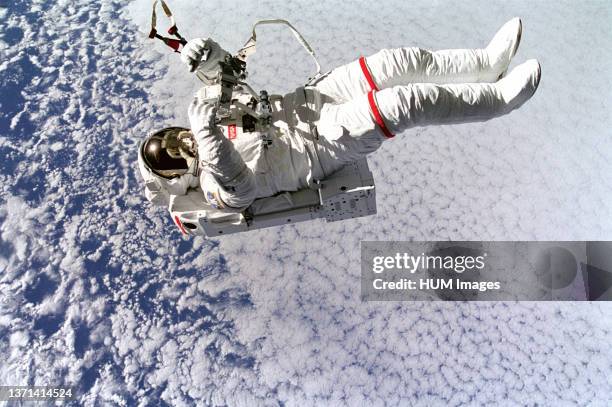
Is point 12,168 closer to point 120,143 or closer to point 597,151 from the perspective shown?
point 120,143

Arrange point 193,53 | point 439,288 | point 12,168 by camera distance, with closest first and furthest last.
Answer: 1. point 193,53
2. point 439,288
3. point 12,168

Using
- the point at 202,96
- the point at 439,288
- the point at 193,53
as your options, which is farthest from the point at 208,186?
the point at 439,288

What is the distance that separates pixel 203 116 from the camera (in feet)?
8.70

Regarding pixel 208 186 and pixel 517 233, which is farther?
pixel 517 233

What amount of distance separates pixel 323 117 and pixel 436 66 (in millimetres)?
877

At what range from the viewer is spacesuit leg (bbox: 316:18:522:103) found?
317 centimetres

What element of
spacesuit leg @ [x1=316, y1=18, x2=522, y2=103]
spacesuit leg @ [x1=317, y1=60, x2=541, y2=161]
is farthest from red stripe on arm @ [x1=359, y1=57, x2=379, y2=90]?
spacesuit leg @ [x1=317, y1=60, x2=541, y2=161]

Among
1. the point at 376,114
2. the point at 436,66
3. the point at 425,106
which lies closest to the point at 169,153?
the point at 376,114

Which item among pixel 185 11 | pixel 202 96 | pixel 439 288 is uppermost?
pixel 202 96

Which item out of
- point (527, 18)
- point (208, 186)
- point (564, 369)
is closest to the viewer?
point (208, 186)

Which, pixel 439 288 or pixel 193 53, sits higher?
Result: pixel 193 53

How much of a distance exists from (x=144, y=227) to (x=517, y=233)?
4.83 metres

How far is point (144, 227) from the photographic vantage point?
6.06m

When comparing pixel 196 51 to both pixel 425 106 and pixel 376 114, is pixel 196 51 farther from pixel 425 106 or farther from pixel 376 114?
pixel 425 106
